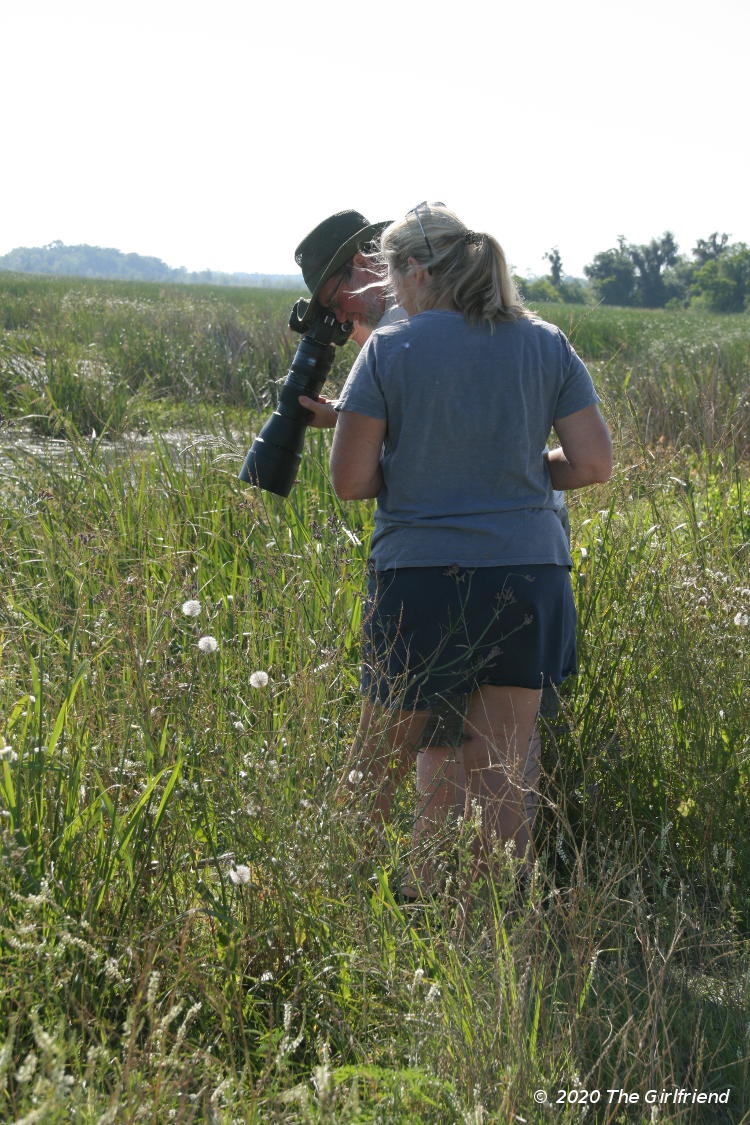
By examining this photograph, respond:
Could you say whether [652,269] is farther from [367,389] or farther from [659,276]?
[367,389]

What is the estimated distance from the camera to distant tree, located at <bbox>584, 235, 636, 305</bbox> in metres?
88.1

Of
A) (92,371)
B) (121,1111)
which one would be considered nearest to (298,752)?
(121,1111)

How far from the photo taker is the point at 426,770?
2318mm

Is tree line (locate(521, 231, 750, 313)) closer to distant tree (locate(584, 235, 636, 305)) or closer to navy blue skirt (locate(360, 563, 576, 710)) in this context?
distant tree (locate(584, 235, 636, 305))

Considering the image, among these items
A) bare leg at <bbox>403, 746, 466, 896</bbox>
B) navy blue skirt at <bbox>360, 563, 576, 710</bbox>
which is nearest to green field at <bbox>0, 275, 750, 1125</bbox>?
bare leg at <bbox>403, 746, 466, 896</bbox>

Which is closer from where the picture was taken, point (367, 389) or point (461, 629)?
point (367, 389)

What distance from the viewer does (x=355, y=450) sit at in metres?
2.12

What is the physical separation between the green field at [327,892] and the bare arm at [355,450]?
8.2 inches

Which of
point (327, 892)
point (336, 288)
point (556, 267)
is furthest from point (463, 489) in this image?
point (556, 267)

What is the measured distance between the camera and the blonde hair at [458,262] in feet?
6.81

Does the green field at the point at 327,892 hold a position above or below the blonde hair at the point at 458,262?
below

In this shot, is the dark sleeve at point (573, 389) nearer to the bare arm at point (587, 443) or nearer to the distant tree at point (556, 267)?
the bare arm at point (587, 443)

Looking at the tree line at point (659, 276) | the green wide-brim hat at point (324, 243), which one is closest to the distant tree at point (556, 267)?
the tree line at point (659, 276)

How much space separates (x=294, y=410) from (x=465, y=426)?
0.58 meters
